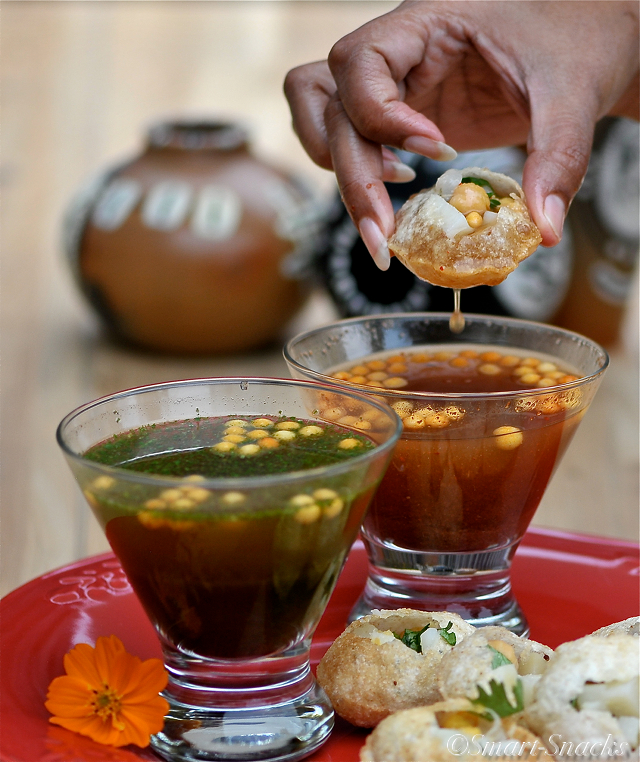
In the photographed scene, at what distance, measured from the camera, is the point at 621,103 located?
180 cm

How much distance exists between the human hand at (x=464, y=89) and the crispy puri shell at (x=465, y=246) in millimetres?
26

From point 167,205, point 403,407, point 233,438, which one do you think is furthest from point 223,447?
point 167,205

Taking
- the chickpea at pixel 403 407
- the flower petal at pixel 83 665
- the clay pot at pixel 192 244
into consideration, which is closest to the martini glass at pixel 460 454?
the chickpea at pixel 403 407

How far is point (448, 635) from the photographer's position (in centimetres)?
121

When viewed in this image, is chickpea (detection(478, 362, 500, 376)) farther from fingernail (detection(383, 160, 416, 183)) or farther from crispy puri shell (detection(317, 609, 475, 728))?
crispy puri shell (detection(317, 609, 475, 728))

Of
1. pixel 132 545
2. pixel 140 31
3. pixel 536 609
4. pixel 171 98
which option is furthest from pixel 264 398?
pixel 140 31

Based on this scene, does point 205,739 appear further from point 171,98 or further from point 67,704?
point 171,98

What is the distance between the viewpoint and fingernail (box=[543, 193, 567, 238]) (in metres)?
1.32

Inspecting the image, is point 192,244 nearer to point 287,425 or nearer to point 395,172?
point 395,172

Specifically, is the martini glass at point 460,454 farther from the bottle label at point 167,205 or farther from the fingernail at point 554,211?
the bottle label at point 167,205

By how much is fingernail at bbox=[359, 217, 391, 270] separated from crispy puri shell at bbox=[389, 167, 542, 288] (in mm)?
15

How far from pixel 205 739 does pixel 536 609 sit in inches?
23.2

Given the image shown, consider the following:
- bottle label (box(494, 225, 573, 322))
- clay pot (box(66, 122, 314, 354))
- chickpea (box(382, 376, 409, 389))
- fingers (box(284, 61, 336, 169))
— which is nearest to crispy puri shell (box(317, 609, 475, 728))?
chickpea (box(382, 376, 409, 389))

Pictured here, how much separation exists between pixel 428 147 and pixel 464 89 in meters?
0.46
